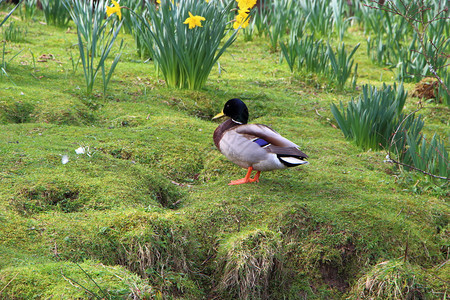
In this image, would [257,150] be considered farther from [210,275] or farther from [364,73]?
[364,73]

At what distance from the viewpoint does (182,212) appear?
9.55 feet

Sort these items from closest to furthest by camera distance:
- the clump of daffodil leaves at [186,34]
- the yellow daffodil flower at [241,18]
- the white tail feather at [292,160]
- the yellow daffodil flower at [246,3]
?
the white tail feather at [292,160] < the yellow daffodil flower at [246,3] < the yellow daffodil flower at [241,18] < the clump of daffodil leaves at [186,34]

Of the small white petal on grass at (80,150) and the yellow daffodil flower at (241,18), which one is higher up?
the yellow daffodil flower at (241,18)

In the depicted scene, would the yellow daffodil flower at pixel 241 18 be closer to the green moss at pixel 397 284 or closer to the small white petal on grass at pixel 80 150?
the small white petal on grass at pixel 80 150

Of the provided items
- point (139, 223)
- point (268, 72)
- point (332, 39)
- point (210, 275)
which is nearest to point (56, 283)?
point (139, 223)

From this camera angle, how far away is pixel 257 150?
121 inches

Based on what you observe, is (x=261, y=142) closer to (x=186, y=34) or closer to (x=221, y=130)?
(x=221, y=130)

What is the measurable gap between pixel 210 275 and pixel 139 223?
0.50 metres

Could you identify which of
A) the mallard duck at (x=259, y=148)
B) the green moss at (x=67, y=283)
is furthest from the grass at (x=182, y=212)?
the mallard duck at (x=259, y=148)

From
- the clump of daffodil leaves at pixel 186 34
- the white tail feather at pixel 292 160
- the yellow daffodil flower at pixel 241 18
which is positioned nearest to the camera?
the white tail feather at pixel 292 160

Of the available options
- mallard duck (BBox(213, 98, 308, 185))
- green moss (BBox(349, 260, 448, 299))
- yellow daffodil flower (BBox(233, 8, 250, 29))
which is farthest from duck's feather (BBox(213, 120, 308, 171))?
yellow daffodil flower (BBox(233, 8, 250, 29))

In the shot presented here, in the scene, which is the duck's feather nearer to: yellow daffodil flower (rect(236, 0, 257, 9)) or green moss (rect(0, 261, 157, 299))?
green moss (rect(0, 261, 157, 299))

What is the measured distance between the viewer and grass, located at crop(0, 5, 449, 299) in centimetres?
241

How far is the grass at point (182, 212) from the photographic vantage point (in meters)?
2.41
